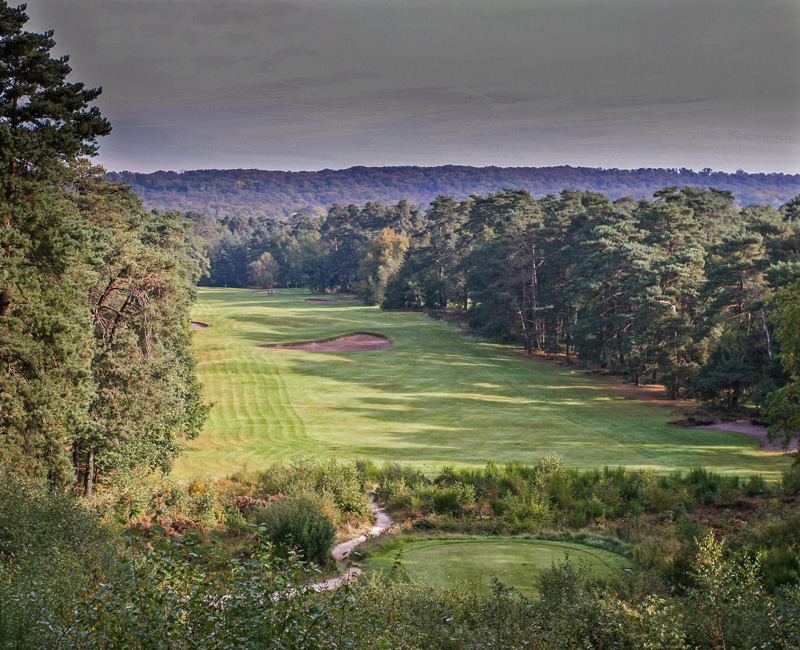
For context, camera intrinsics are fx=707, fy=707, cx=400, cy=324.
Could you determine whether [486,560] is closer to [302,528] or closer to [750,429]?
[302,528]

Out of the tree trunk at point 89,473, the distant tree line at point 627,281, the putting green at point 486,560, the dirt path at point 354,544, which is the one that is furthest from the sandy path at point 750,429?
the tree trunk at point 89,473

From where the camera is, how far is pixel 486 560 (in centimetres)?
1427

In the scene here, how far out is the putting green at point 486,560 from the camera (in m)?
13.1

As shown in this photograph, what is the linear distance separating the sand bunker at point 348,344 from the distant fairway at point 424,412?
98cm

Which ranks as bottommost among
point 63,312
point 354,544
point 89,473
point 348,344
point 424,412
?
point 424,412

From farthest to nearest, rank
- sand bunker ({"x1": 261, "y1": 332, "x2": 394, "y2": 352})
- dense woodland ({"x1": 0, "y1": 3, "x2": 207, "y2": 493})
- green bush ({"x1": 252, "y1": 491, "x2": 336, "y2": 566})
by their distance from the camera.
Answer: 1. sand bunker ({"x1": 261, "y1": 332, "x2": 394, "y2": 352})
2. dense woodland ({"x1": 0, "y1": 3, "x2": 207, "y2": 493})
3. green bush ({"x1": 252, "y1": 491, "x2": 336, "y2": 566})

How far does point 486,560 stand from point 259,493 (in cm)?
805

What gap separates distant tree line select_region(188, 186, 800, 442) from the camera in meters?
34.3

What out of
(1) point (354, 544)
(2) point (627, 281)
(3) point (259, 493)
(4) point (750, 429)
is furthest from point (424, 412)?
(1) point (354, 544)

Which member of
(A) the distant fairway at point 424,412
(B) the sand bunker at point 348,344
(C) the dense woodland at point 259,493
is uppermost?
(C) the dense woodland at point 259,493

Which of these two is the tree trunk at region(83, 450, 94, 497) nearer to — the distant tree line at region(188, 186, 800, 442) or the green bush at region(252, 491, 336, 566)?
the green bush at region(252, 491, 336, 566)

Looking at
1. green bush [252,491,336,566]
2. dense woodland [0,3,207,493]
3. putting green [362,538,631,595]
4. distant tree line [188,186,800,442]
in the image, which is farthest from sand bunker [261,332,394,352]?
putting green [362,538,631,595]

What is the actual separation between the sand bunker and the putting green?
134 ft

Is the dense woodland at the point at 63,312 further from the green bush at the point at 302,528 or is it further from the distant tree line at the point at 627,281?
the distant tree line at the point at 627,281
